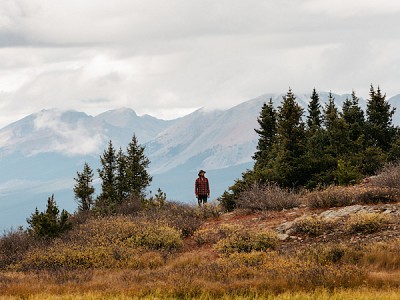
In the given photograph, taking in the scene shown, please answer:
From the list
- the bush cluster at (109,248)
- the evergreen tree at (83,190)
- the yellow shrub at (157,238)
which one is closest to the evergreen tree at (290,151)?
the bush cluster at (109,248)

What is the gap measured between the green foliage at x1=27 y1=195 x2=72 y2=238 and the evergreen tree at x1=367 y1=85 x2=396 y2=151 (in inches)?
822

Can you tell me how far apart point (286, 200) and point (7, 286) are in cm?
1049

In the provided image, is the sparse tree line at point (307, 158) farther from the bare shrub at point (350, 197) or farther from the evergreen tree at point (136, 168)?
the evergreen tree at point (136, 168)

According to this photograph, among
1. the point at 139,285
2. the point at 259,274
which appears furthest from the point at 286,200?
the point at 139,285

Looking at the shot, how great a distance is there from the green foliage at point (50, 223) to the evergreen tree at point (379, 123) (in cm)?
2087

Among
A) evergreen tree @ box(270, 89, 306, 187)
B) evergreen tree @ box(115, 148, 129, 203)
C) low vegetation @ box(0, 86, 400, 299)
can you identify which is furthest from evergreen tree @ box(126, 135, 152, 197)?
evergreen tree @ box(270, 89, 306, 187)

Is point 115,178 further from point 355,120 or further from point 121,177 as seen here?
point 355,120

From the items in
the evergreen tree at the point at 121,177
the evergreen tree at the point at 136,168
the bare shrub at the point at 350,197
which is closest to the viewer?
the bare shrub at the point at 350,197

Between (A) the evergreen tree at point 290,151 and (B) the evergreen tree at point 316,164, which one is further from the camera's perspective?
(A) the evergreen tree at point 290,151

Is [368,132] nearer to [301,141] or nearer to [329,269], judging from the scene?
[301,141]

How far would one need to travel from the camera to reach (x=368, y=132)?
113 feet

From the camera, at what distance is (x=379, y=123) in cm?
3656

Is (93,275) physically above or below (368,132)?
below

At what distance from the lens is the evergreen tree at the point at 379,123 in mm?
34094
